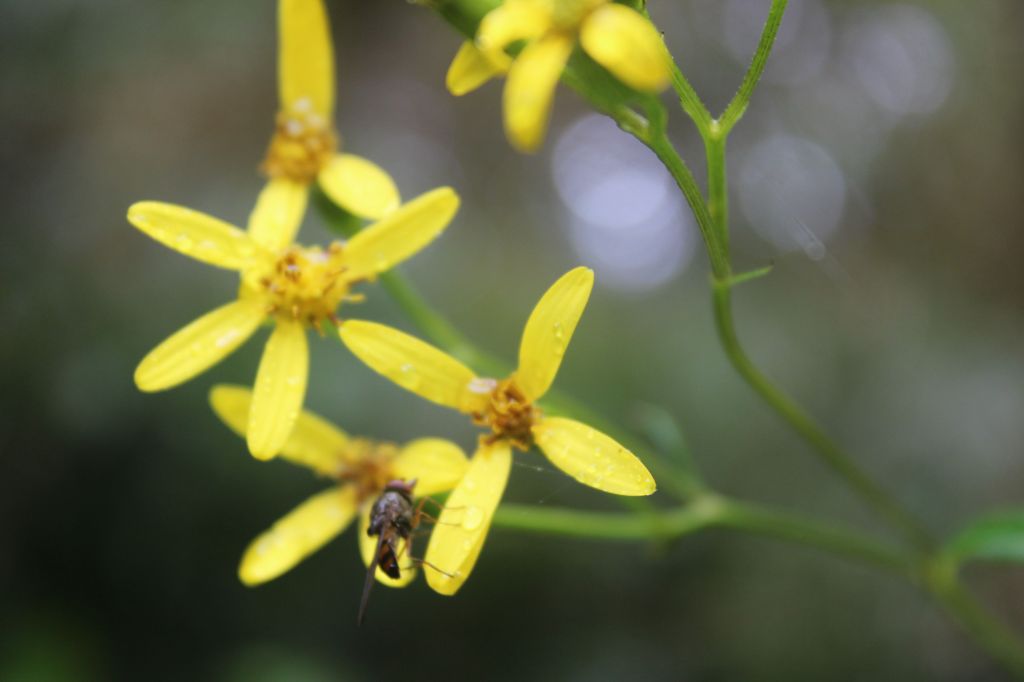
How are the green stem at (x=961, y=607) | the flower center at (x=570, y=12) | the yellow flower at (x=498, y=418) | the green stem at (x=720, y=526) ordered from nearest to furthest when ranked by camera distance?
the flower center at (x=570, y=12), the yellow flower at (x=498, y=418), the green stem at (x=720, y=526), the green stem at (x=961, y=607)

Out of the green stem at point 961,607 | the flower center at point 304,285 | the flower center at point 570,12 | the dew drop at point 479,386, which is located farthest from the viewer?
the green stem at point 961,607

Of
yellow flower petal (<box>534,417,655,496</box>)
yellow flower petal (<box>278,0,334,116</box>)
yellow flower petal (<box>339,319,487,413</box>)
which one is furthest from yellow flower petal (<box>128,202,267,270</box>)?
yellow flower petal (<box>534,417,655,496</box>)

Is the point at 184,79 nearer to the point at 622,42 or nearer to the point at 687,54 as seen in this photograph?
the point at 687,54

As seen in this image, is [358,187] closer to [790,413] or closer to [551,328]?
[551,328]

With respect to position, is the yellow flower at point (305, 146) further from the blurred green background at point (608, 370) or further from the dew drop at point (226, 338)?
the blurred green background at point (608, 370)

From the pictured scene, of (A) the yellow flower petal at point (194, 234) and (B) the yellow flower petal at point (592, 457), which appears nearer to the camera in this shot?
(B) the yellow flower petal at point (592, 457)

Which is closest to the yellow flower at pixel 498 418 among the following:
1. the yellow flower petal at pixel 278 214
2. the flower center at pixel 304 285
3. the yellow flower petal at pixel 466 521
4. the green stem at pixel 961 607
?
the yellow flower petal at pixel 466 521

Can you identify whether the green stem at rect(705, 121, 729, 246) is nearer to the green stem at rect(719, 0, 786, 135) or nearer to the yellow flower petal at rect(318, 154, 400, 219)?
the green stem at rect(719, 0, 786, 135)

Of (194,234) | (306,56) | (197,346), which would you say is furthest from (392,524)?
(306,56)
